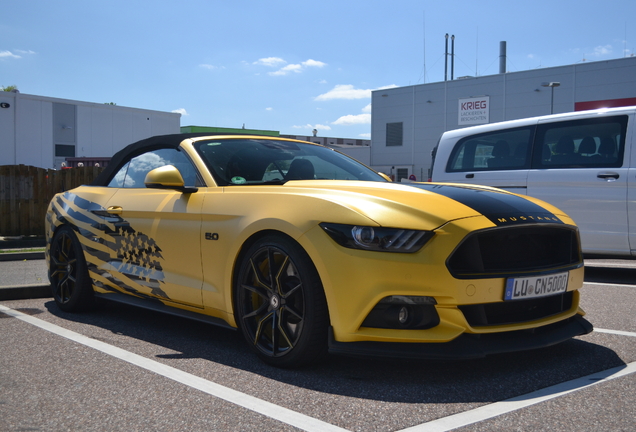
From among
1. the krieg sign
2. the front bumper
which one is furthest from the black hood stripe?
the krieg sign

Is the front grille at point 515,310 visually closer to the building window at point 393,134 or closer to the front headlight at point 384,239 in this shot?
the front headlight at point 384,239

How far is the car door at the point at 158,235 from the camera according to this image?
13.8ft

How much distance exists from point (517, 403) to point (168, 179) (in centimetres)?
255

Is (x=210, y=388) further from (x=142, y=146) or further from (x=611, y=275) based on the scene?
(x=611, y=275)

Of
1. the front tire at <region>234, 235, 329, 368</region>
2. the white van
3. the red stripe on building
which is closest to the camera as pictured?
the front tire at <region>234, 235, 329, 368</region>

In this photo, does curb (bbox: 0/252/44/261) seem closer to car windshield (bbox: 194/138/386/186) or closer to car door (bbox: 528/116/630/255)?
car windshield (bbox: 194/138/386/186)

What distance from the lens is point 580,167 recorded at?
718cm

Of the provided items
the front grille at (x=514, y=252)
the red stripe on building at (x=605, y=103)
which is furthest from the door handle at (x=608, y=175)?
the red stripe on building at (x=605, y=103)

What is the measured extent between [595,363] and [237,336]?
2334mm

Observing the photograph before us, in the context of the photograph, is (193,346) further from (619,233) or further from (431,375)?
(619,233)

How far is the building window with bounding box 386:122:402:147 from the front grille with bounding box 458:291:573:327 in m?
50.0

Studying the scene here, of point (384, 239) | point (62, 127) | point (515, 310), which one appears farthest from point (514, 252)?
point (62, 127)

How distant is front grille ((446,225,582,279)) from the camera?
329 centimetres

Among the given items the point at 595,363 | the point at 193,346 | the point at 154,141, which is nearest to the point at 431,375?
the point at 595,363
